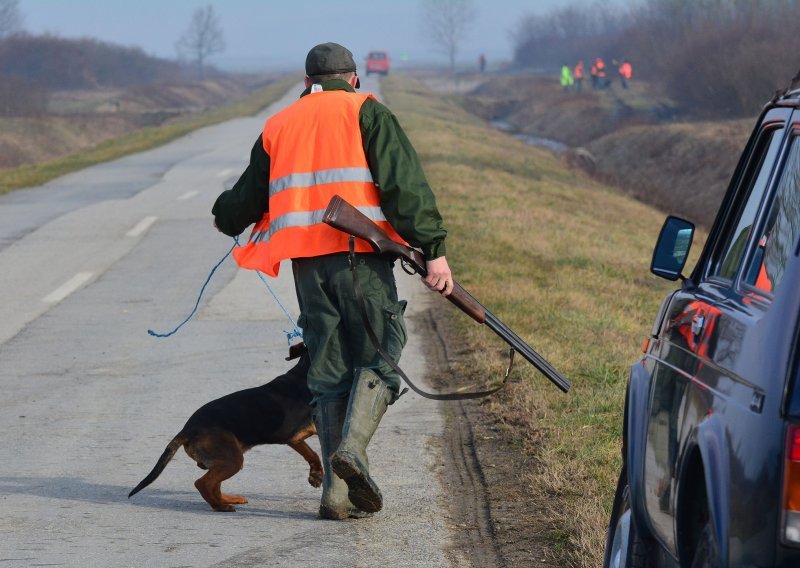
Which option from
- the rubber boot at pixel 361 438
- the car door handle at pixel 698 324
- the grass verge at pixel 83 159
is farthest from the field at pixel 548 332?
the car door handle at pixel 698 324

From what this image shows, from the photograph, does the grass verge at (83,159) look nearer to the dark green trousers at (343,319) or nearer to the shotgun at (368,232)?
the dark green trousers at (343,319)

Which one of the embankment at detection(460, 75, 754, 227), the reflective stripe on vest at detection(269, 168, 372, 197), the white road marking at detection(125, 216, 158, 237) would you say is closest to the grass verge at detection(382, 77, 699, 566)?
the reflective stripe on vest at detection(269, 168, 372, 197)

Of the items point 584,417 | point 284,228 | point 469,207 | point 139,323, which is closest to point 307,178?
point 284,228

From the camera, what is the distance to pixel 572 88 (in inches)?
2817

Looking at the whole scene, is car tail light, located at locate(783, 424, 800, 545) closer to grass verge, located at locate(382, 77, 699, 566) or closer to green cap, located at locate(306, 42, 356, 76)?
grass verge, located at locate(382, 77, 699, 566)

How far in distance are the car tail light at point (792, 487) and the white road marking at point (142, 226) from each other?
554 inches

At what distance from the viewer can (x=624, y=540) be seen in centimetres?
399

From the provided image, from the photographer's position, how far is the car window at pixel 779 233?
2.87 meters

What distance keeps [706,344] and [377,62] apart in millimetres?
97577

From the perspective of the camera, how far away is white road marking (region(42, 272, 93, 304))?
37.9 ft

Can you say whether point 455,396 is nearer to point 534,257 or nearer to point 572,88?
point 534,257

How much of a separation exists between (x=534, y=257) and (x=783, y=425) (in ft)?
39.6

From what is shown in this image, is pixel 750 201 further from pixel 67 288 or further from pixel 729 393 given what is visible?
pixel 67 288

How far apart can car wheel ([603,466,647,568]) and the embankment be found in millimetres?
23694
